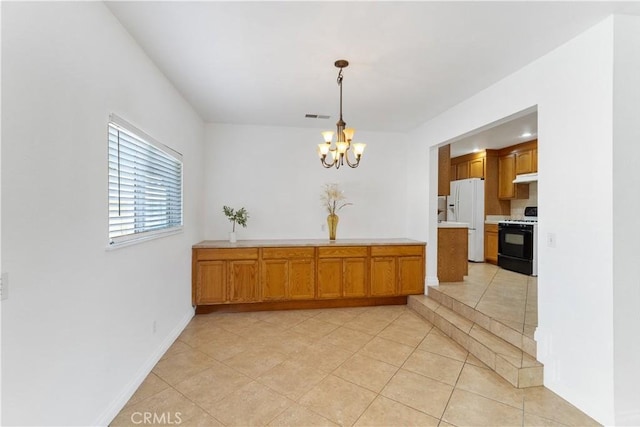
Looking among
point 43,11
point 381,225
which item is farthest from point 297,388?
point 381,225

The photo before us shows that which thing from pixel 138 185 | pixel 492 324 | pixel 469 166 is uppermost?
pixel 469 166

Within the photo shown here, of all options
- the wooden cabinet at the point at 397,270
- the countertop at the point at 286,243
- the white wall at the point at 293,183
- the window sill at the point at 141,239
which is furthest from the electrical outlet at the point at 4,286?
the wooden cabinet at the point at 397,270

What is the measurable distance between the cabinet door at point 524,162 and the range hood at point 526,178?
10 centimetres

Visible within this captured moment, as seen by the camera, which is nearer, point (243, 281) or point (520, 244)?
point (243, 281)

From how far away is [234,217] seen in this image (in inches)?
173

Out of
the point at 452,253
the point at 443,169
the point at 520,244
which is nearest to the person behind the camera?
the point at 452,253

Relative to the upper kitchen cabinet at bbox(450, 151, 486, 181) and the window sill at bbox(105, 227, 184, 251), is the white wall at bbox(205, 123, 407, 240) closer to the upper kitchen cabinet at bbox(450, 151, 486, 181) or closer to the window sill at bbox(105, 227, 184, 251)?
the window sill at bbox(105, 227, 184, 251)

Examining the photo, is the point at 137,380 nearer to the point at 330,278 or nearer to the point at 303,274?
the point at 303,274

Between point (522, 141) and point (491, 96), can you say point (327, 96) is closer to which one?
point (491, 96)

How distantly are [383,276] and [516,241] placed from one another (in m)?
3.04

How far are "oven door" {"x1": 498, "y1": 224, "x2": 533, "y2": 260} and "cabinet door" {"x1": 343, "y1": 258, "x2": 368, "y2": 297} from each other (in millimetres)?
3201

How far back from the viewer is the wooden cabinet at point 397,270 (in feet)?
14.3

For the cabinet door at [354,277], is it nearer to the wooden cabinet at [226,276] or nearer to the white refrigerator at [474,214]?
the wooden cabinet at [226,276]

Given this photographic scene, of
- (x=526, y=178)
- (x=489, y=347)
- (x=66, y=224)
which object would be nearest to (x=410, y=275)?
(x=489, y=347)
